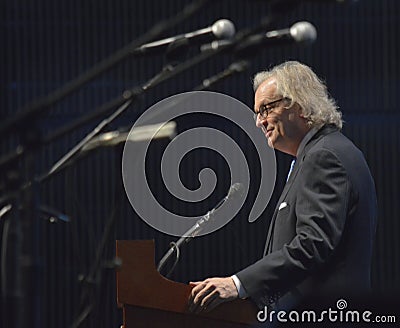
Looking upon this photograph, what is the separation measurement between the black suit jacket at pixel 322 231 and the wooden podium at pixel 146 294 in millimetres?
246

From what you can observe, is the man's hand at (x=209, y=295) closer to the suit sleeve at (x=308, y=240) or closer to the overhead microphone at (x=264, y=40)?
the suit sleeve at (x=308, y=240)

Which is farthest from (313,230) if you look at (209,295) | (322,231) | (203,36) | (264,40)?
(264,40)

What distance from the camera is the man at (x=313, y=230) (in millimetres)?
2883

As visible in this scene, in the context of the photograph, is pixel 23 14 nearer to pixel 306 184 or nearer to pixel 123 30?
pixel 123 30

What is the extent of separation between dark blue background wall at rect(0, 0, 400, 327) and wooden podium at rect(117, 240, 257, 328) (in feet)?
9.57

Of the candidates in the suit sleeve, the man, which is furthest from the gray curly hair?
the suit sleeve

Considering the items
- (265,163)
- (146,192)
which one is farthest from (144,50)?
(146,192)

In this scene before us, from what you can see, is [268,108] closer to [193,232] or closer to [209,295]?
[193,232]

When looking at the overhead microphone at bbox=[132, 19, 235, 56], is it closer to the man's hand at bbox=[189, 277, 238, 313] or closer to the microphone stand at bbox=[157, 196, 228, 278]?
the man's hand at bbox=[189, 277, 238, 313]

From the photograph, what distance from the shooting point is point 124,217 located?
5.77 metres

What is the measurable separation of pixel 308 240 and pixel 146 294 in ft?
1.65

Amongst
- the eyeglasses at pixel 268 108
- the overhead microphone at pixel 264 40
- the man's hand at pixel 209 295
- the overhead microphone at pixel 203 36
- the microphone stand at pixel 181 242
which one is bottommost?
the man's hand at pixel 209 295

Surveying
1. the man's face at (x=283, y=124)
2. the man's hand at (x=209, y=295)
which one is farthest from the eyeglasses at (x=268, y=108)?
the man's hand at (x=209, y=295)

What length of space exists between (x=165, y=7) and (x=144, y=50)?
11.7ft
